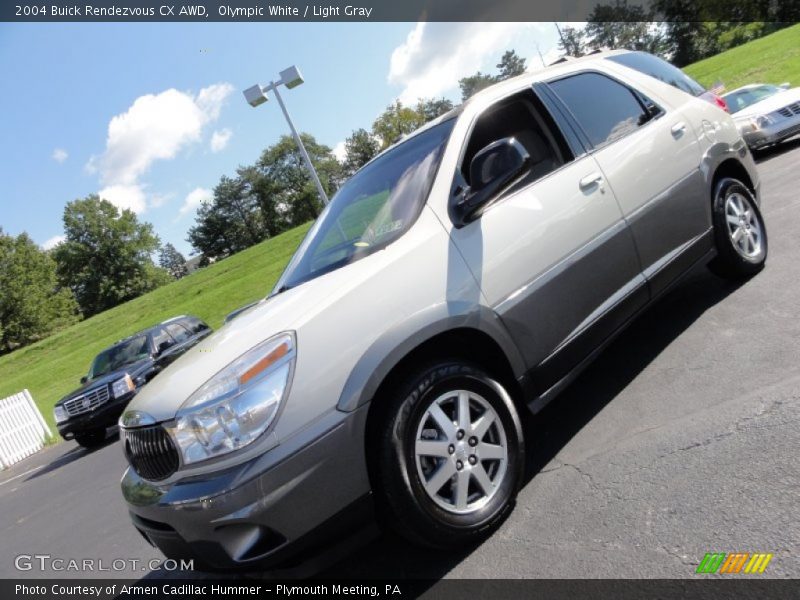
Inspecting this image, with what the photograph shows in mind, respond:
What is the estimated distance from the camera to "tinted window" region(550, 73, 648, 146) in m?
3.60

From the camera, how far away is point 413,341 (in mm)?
2461

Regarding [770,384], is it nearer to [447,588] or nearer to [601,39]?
[447,588]

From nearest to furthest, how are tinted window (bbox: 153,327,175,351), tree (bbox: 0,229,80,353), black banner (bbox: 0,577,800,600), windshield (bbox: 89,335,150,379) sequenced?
black banner (bbox: 0,577,800,600), windshield (bbox: 89,335,150,379), tinted window (bbox: 153,327,175,351), tree (bbox: 0,229,80,353)

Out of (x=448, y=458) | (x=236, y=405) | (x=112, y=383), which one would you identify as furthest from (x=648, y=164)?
(x=112, y=383)

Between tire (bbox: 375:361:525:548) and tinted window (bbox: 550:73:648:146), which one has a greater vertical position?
tinted window (bbox: 550:73:648:146)

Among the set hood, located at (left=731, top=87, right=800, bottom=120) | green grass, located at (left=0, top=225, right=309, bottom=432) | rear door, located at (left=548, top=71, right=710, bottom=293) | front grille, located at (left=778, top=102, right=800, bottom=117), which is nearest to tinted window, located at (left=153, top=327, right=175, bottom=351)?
green grass, located at (left=0, top=225, right=309, bottom=432)

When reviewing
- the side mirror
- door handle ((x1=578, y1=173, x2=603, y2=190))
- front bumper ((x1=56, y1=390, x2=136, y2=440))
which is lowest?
front bumper ((x1=56, y1=390, x2=136, y2=440))

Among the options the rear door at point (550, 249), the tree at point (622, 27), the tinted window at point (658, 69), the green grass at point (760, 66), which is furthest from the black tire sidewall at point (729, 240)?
the tree at point (622, 27)

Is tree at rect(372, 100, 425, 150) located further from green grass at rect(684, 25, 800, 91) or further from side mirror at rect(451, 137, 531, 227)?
side mirror at rect(451, 137, 531, 227)

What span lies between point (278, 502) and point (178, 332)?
10.9 m

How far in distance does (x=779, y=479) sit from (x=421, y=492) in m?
1.51

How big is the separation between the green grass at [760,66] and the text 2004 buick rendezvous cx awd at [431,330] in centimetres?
2354

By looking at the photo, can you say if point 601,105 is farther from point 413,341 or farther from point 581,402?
point 413,341

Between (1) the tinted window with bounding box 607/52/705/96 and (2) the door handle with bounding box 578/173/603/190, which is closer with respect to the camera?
(2) the door handle with bounding box 578/173/603/190
